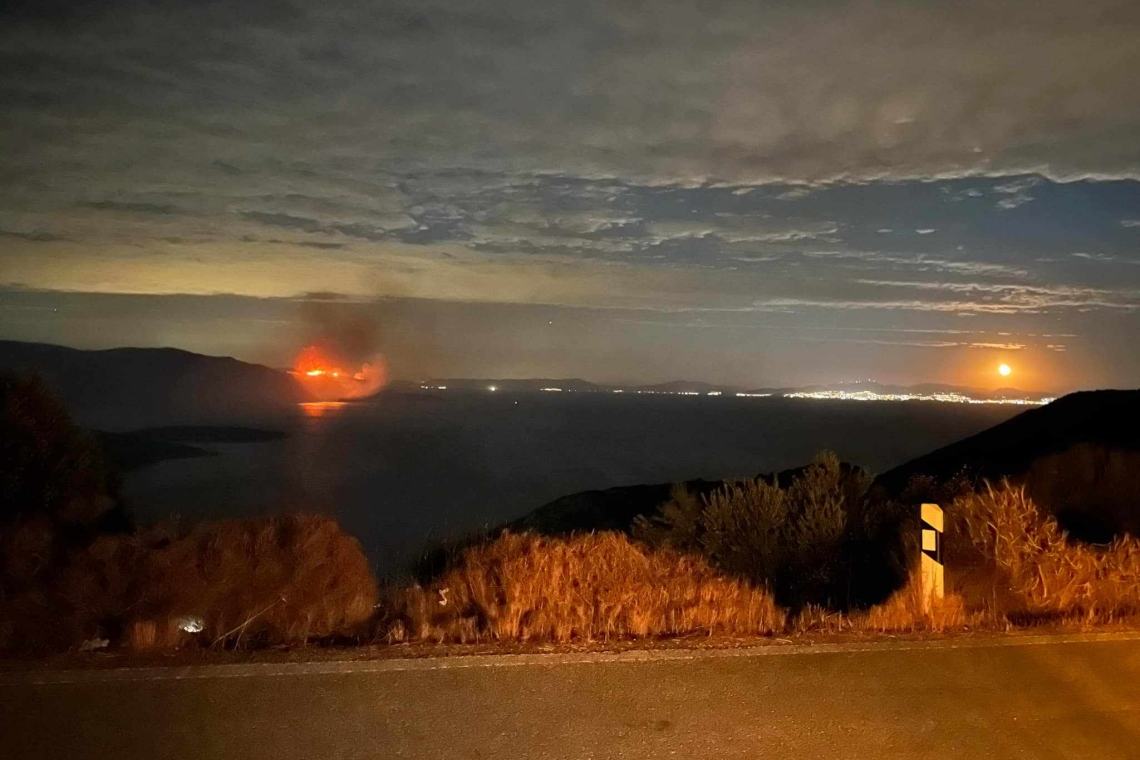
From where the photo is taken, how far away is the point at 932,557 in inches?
329

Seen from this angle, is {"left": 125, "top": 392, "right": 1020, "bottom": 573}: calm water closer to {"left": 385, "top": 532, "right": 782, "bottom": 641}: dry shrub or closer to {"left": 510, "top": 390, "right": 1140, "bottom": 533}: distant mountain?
{"left": 385, "top": 532, "right": 782, "bottom": 641}: dry shrub

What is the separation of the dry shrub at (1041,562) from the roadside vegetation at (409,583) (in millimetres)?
19

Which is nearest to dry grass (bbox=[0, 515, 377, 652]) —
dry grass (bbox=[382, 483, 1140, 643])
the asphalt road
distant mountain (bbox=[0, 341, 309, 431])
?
dry grass (bbox=[382, 483, 1140, 643])

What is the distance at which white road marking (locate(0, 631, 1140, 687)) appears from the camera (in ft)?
19.2

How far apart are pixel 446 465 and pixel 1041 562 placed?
2360 inches

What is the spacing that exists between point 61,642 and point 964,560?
26.1ft

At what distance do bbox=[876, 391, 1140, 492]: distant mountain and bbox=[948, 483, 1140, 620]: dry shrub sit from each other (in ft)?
47.8

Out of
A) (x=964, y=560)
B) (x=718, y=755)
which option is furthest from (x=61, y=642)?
(x=964, y=560)

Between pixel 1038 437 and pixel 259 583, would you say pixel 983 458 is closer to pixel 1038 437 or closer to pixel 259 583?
pixel 1038 437

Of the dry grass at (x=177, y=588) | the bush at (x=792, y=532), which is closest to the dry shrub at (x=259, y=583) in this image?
the dry grass at (x=177, y=588)

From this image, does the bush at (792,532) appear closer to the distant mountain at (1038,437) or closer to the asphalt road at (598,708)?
the asphalt road at (598,708)

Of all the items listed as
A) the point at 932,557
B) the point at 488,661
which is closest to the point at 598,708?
the point at 488,661

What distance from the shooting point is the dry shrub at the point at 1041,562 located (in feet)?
27.1

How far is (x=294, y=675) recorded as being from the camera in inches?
233
